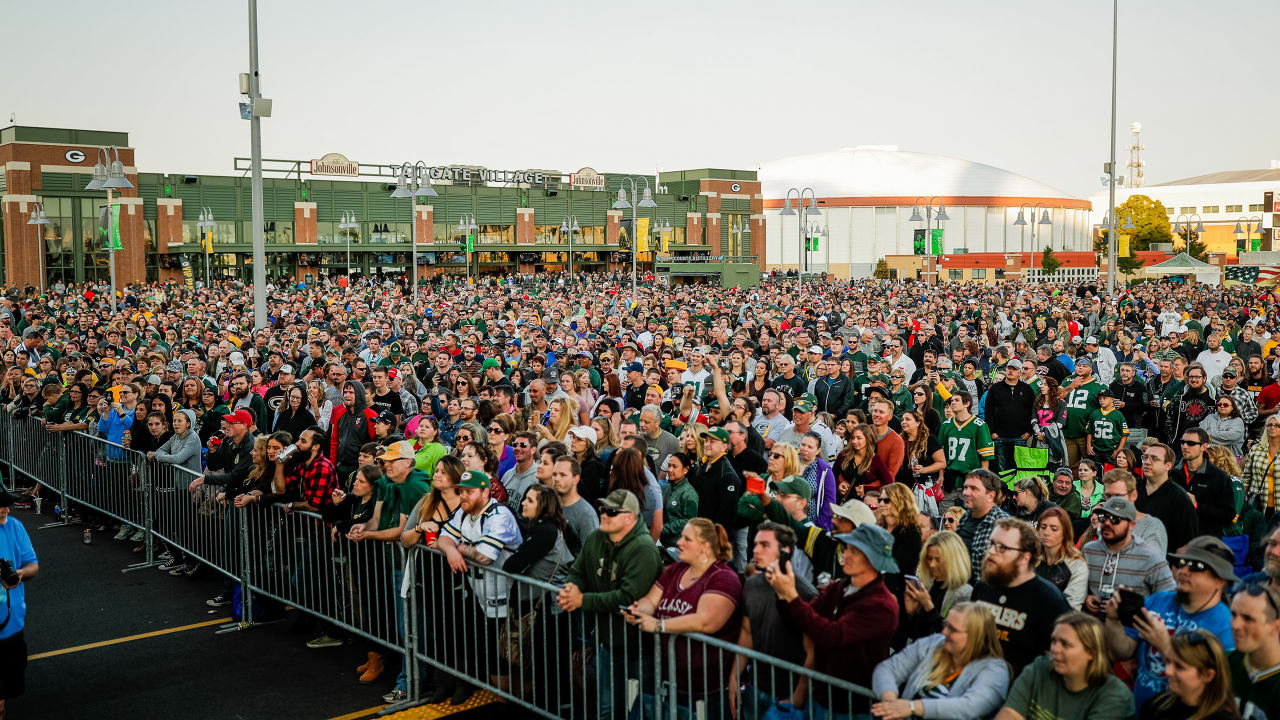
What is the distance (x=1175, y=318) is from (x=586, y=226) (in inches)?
2758

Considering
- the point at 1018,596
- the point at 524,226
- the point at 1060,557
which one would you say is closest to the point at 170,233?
the point at 524,226

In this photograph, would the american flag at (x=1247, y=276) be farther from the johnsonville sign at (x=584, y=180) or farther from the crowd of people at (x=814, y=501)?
the crowd of people at (x=814, y=501)

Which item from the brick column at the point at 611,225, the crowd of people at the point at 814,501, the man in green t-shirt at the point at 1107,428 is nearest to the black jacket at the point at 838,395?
the crowd of people at the point at 814,501

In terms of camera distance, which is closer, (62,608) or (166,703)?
(166,703)

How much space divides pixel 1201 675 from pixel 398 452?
16.8 ft

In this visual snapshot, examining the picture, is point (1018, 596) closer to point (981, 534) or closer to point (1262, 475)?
point (981, 534)

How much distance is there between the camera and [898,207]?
396ft

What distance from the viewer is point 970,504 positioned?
648 cm

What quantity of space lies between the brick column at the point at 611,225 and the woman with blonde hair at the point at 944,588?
276ft

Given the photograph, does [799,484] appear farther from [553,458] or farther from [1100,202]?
[1100,202]

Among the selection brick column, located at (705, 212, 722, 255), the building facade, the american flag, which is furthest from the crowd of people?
brick column, located at (705, 212, 722, 255)

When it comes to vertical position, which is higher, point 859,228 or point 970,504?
point 859,228

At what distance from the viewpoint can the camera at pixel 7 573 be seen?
618 centimetres

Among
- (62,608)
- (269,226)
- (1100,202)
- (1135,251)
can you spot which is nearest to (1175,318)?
(62,608)
